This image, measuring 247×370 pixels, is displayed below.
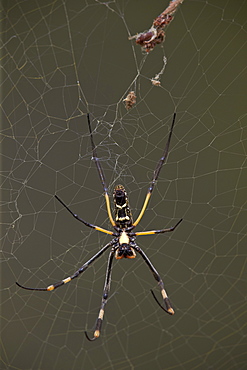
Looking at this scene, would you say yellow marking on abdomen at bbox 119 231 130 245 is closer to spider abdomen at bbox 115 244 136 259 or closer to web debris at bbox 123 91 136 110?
spider abdomen at bbox 115 244 136 259

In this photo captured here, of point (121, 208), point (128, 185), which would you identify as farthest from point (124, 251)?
point (128, 185)

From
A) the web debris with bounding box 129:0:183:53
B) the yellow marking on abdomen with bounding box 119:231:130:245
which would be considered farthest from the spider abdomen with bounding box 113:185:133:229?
the web debris with bounding box 129:0:183:53

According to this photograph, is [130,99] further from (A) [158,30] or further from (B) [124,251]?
(B) [124,251]

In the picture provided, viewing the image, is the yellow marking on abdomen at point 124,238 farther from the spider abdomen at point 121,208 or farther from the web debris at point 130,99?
the web debris at point 130,99

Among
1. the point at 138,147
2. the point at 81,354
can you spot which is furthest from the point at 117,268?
the point at 138,147

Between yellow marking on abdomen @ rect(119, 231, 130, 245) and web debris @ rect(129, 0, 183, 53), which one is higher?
web debris @ rect(129, 0, 183, 53)

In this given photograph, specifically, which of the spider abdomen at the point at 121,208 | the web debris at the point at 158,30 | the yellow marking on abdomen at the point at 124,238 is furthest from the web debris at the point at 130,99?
the yellow marking on abdomen at the point at 124,238

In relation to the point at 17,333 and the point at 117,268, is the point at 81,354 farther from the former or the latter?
the point at 117,268

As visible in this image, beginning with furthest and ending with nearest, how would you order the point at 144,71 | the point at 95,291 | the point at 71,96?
the point at 95,291 < the point at 71,96 < the point at 144,71
